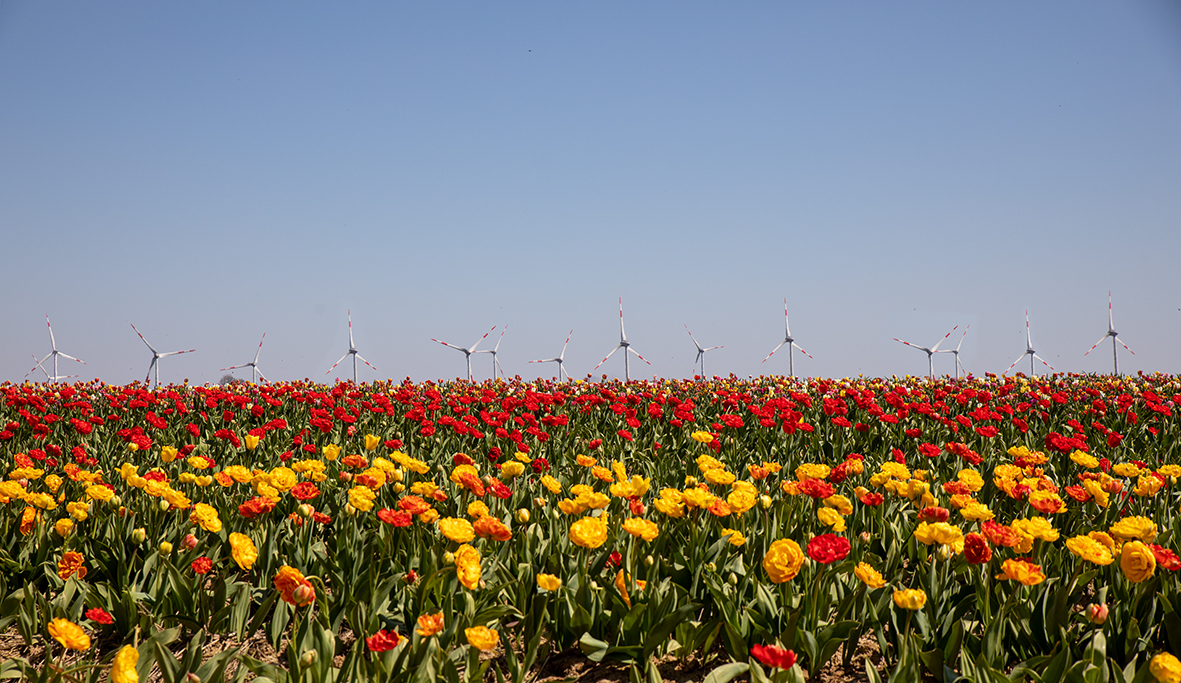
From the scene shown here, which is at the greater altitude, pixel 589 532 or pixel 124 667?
pixel 589 532

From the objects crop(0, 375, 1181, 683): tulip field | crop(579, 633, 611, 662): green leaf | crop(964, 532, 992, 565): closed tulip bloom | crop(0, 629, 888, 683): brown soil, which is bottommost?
crop(0, 629, 888, 683): brown soil

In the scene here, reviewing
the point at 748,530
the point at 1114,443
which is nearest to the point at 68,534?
the point at 748,530

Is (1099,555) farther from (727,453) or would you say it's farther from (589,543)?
(727,453)

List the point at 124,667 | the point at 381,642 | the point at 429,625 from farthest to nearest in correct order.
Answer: the point at 429,625, the point at 381,642, the point at 124,667

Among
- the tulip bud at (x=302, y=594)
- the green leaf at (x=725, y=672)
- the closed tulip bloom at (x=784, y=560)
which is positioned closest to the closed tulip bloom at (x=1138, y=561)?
the closed tulip bloom at (x=784, y=560)

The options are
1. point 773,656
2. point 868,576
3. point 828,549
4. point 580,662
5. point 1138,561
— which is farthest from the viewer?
point 580,662

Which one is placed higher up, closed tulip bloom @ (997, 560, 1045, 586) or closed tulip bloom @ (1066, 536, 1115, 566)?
closed tulip bloom @ (1066, 536, 1115, 566)

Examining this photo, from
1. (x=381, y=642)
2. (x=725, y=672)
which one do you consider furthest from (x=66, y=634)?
(x=725, y=672)

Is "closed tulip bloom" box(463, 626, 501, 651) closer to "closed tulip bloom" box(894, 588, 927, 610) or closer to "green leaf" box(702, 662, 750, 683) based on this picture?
"green leaf" box(702, 662, 750, 683)

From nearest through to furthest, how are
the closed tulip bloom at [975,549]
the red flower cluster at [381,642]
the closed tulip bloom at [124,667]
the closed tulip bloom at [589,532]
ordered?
the closed tulip bloom at [124,667] → the red flower cluster at [381,642] → the closed tulip bloom at [975,549] → the closed tulip bloom at [589,532]

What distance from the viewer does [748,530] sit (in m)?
5.52

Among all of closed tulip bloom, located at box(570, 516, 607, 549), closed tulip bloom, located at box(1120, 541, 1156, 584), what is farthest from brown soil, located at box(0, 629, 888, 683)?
closed tulip bloom, located at box(1120, 541, 1156, 584)

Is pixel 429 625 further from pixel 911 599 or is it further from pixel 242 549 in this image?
pixel 911 599

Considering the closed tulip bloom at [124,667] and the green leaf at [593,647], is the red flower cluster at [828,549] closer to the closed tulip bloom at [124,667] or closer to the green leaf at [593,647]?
the green leaf at [593,647]
